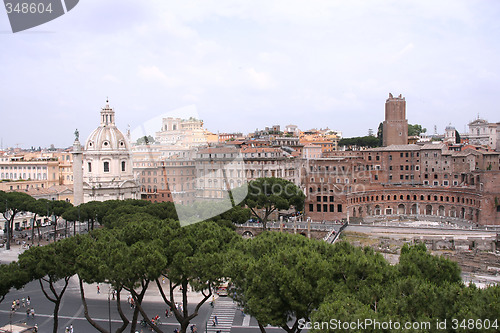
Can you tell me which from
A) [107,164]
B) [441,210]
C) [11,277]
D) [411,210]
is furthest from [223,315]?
[441,210]

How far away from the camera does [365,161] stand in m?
78.6

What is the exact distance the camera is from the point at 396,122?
9212cm

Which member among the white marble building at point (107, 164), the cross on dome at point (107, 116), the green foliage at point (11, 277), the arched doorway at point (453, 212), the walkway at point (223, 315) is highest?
the cross on dome at point (107, 116)

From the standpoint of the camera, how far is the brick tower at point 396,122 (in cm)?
9169

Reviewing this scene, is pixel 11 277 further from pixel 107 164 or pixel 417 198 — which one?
pixel 417 198

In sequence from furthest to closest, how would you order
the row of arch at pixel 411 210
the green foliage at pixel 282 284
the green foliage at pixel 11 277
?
the row of arch at pixel 411 210
the green foliage at pixel 11 277
the green foliage at pixel 282 284

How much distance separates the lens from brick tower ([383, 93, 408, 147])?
91.7 meters

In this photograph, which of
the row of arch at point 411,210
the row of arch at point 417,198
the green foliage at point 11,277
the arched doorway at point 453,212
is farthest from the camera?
the arched doorway at point 453,212

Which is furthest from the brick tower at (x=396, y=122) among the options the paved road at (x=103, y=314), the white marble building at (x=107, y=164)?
the paved road at (x=103, y=314)

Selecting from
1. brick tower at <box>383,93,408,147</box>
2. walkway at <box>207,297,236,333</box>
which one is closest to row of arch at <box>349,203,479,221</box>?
brick tower at <box>383,93,408,147</box>

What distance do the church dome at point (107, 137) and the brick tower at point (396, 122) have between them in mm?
51798

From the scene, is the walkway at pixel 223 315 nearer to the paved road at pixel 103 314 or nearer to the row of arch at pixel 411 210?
the paved road at pixel 103 314

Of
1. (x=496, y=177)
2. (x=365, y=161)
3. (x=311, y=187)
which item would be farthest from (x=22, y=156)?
(x=496, y=177)

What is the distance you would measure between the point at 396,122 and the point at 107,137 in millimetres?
56045
